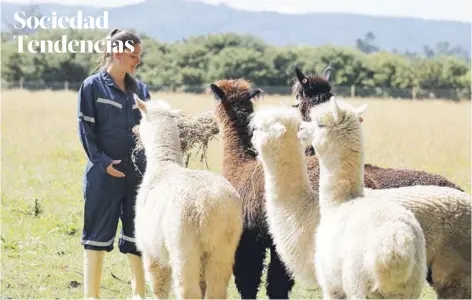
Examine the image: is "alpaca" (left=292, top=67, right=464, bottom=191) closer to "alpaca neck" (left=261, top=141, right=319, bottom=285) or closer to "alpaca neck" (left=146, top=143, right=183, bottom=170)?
"alpaca neck" (left=146, top=143, right=183, bottom=170)

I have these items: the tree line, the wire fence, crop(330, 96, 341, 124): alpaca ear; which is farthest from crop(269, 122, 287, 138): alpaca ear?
the tree line

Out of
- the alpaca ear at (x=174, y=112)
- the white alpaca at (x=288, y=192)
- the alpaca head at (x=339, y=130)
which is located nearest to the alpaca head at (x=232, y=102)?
the alpaca ear at (x=174, y=112)

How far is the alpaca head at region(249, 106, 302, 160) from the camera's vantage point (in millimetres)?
5652

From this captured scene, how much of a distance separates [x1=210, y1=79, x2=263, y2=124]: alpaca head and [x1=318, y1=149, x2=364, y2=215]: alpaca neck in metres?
2.27

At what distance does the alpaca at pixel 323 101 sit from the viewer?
7145mm

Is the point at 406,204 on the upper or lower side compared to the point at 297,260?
upper

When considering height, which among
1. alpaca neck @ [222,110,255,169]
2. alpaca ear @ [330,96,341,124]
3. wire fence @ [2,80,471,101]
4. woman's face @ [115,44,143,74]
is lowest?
wire fence @ [2,80,471,101]

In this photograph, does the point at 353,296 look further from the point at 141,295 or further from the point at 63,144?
the point at 63,144

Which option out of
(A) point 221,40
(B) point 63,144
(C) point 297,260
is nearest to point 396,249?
(C) point 297,260

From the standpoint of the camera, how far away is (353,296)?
4.76m

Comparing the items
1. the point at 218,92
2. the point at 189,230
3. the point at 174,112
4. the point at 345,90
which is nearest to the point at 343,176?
the point at 189,230

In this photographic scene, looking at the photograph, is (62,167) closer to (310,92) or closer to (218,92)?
(218,92)

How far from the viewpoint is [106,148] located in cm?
690

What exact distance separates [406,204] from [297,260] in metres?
0.84
